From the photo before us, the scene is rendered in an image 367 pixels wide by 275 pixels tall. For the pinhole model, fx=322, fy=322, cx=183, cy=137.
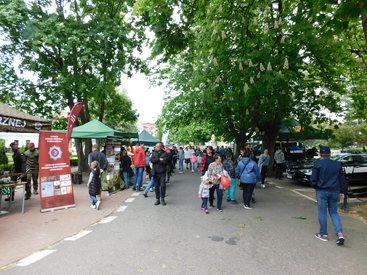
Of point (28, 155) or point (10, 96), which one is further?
point (10, 96)

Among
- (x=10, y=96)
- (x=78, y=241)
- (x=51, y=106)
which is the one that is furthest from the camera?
(x=51, y=106)

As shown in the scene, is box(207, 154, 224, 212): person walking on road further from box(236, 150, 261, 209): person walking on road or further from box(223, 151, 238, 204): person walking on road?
box(223, 151, 238, 204): person walking on road

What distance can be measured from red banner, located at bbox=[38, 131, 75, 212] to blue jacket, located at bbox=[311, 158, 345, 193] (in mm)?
6780

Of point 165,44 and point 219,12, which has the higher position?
point 219,12

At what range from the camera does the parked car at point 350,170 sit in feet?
43.8

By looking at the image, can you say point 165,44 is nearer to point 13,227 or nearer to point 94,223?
point 94,223

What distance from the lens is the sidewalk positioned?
5.71 meters

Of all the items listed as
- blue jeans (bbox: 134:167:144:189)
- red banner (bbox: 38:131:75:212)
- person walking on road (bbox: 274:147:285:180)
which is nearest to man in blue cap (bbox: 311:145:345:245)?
red banner (bbox: 38:131:75:212)

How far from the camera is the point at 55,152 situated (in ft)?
30.5

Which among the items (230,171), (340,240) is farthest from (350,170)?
(340,240)

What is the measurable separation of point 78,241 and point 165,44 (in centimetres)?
533

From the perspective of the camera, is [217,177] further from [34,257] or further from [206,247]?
[34,257]

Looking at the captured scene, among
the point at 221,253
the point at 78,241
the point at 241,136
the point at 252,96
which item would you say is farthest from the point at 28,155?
the point at 241,136

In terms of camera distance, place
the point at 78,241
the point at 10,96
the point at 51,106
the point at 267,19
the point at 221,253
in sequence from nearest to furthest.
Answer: the point at 221,253
the point at 78,241
the point at 267,19
the point at 10,96
the point at 51,106
